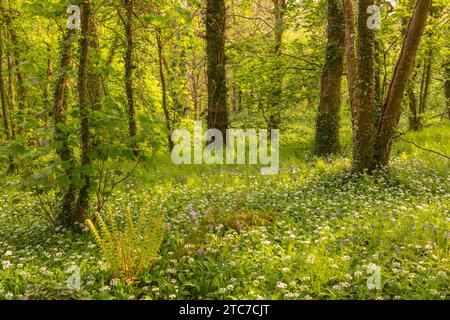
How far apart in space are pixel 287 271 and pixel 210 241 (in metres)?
1.48

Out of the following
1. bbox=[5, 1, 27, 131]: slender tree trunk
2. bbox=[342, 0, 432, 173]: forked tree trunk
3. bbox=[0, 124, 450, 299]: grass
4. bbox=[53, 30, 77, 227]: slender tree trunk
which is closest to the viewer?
bbox=[0, 124, 450, 299]: grass

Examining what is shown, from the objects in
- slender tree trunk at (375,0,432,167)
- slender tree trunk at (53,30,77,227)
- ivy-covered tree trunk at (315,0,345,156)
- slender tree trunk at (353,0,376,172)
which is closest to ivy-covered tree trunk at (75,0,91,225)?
slender tree trunk at (53,30,77,227)

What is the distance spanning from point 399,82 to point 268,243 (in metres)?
6.24

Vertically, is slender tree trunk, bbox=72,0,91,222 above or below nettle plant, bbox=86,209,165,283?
above

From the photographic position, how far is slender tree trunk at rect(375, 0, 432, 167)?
9398mm

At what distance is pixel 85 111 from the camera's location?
6.93 metres

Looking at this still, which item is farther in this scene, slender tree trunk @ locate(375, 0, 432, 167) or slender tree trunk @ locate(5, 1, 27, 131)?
slender tree trunk @ locate(5, 1, 27, 131)

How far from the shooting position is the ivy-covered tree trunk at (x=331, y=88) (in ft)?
41.3

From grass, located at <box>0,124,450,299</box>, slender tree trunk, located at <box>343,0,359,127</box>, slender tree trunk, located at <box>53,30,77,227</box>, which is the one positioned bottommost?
grass, located at <box>0,124,450,299</box>

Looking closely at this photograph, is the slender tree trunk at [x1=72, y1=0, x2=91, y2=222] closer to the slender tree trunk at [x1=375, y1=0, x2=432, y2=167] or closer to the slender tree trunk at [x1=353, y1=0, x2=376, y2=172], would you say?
the slender tree trunk at [x1=353, y1=0, x2=376, y2=172]

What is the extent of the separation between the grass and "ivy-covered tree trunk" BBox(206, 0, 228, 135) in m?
3.84

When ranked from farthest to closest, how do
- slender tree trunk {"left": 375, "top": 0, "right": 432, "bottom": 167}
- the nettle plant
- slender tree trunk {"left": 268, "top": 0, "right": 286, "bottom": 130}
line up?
slender tree trunk {"left": 268, "top": 0, "right": 286, "bottom": 130}
slender tree trunk {"left": 375, "top": 0, "right": 432, "bottom": 167}
the nettle plant

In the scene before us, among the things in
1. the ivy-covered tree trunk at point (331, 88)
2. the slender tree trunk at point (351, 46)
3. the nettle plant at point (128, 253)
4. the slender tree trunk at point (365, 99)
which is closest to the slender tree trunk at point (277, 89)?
the ivy-covered tree trunk at point (331, 88)

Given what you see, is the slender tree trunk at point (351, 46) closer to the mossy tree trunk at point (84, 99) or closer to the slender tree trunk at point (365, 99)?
the slender tree trunk at point (365, 99)
